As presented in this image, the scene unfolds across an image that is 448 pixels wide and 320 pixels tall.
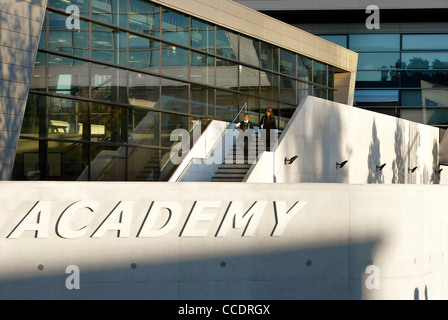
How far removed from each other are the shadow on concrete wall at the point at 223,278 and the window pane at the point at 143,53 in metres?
9.95

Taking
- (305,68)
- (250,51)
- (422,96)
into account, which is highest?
(422,96)

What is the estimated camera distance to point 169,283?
13.0m

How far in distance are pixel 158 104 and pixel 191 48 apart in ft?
8.31

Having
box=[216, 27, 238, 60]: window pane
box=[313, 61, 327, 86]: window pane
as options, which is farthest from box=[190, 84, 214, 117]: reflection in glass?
box=[313, 61, 327, 86]: window pane

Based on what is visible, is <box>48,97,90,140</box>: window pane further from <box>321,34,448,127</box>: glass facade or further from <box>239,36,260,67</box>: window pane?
<box>321,34,448,127</box>: glass facade

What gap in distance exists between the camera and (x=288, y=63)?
28.5 m

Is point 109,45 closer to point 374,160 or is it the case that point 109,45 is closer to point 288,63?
point 288,63

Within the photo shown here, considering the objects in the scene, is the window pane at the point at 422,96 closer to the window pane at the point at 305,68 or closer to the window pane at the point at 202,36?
the window pane at the point at 305,68

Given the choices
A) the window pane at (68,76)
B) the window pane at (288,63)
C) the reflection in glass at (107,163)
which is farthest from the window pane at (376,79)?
the window pane at (68,76)

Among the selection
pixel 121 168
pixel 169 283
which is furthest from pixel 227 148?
pixel 169 283

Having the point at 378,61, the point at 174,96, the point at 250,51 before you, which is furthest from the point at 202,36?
the point at 378,61

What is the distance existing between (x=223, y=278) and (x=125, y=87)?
31.8 ft

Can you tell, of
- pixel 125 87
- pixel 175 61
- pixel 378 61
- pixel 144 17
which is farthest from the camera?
pixel 378 61
